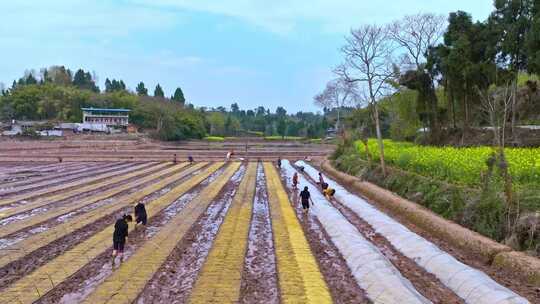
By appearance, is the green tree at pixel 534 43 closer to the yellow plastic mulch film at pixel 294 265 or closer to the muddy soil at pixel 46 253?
the yellow plastic mulch film at pixel 294 265

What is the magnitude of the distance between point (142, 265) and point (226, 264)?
2253 mm

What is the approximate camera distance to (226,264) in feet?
45.3

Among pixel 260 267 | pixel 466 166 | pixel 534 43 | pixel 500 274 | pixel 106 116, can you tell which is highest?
pixel 534 43

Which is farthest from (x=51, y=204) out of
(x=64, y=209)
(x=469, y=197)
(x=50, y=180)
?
(x=469, y=197)

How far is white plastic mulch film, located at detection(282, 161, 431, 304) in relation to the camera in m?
10.5

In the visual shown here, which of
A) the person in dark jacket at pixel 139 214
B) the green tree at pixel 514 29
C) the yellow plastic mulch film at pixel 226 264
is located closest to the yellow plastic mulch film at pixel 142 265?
the person in dark jacket at pixel 139 214

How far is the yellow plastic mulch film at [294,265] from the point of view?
11.1m

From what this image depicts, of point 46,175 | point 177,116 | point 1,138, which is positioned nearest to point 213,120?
point 177,116

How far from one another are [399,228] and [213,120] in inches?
5040

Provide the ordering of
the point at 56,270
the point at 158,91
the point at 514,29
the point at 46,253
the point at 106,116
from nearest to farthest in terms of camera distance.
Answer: the point at 56,270 < the point at 46,253 < the point at 514,29 < the point at 106,116 < the point at 158,91

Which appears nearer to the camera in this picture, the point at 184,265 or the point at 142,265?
the point at 142,265

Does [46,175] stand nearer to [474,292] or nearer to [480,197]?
[480,197]

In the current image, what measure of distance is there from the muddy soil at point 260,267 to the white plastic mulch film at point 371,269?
2119 mm

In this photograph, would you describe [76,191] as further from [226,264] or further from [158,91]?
[158,91]
